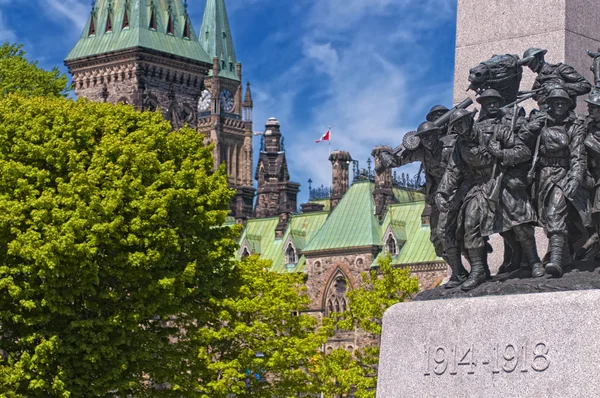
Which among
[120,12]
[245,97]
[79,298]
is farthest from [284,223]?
[79,298]

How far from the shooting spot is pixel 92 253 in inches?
1492

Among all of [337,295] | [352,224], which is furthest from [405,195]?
[337,295]

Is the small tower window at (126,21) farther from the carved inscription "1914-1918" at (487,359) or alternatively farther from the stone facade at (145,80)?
the carved inscription "1914-1918" at (487,359)

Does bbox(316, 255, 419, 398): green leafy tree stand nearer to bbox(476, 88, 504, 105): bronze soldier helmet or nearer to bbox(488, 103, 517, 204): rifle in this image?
bbox(476, 88, 504, 105): bronze soldier helmet

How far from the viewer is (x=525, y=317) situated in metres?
15.4

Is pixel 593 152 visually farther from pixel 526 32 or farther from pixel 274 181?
pixel 274 181

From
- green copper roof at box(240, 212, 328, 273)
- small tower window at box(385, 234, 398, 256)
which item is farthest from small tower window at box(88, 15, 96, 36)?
small tower window at box(385, 234, 398, 256)

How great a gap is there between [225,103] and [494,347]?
481 ft

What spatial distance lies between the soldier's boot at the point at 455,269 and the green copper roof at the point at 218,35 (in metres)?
139

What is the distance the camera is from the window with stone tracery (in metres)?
95.9

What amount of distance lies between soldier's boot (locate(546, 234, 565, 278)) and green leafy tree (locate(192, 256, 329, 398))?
91.5ft

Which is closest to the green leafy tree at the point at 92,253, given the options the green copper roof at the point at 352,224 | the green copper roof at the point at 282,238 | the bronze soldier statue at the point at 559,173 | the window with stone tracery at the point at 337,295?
the bronze soldier statue at the point at 559,173

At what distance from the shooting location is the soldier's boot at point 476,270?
16.6m

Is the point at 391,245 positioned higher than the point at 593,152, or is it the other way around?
the point at 391,245
